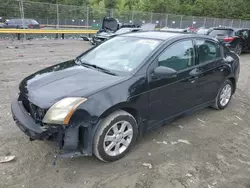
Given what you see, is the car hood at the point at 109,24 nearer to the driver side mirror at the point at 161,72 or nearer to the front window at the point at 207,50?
the front window at the point at 207,50

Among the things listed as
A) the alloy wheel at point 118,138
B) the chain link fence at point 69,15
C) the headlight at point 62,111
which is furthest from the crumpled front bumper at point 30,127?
the chain link fence at point 69,15

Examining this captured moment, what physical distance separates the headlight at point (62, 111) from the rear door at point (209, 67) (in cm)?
230

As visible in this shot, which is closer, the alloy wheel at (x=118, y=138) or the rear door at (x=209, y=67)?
the alloy wheel at (x=118, y=138)

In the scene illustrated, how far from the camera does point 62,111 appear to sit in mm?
2652

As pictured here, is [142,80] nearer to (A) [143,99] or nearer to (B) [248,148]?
(A) [143,99]

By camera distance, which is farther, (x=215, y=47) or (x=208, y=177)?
(x=215, y=47)

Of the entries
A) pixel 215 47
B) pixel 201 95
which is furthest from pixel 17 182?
pixel 215 47

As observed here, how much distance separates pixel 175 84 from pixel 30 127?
2121mm

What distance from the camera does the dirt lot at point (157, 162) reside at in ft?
9.23

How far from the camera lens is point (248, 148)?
3.70m

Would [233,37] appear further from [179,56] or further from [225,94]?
[179,56]

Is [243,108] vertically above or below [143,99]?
below

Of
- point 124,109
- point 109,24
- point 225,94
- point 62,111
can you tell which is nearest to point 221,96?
point 225,94

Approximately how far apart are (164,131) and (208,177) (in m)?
1.21
